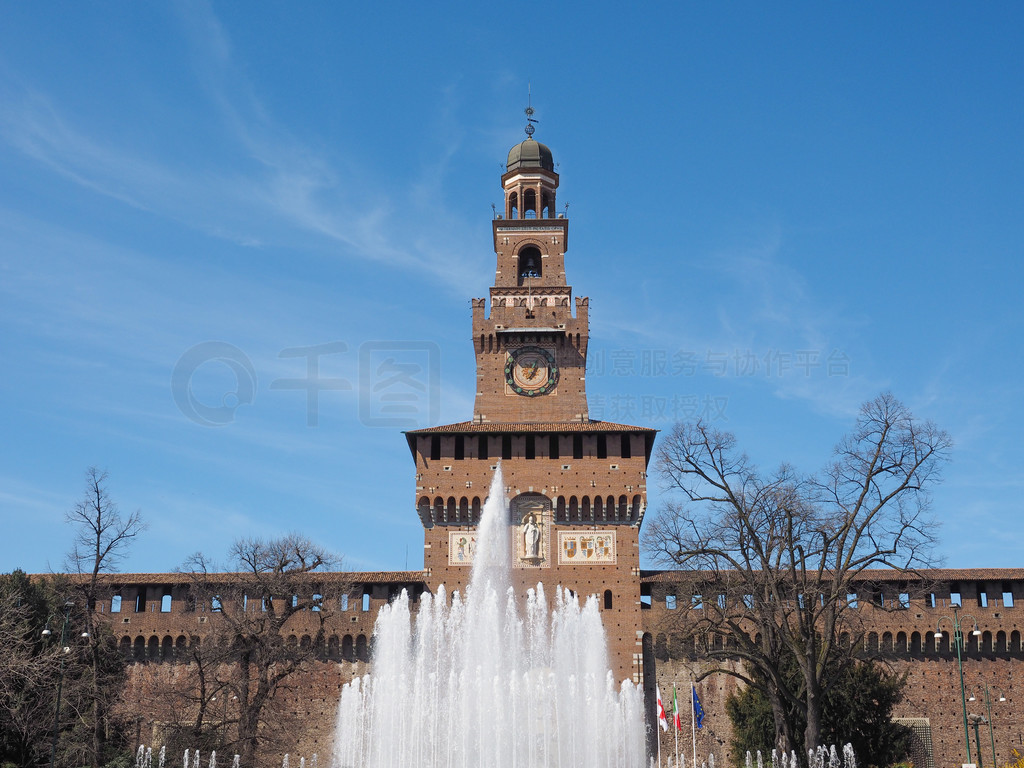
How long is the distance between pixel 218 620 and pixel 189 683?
8.74ft

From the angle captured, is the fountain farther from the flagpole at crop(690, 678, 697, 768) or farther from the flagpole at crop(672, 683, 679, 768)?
the flagpole at crop(690, 678, 697, 768)

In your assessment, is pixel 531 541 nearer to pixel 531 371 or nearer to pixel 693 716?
pixel 531 371

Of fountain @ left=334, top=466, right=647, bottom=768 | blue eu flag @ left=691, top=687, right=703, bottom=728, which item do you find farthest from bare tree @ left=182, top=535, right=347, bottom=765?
blue eu flag @ left=691, top=687, right=703, bottom=728

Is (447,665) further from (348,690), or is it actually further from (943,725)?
(943,725)

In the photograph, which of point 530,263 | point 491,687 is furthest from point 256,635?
point 530,263

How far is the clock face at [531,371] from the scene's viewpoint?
4884cm

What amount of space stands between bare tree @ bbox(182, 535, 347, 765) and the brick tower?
544cm

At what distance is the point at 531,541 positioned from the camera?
4488 cm

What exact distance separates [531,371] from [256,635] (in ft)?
54.8

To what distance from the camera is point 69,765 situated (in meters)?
37.4

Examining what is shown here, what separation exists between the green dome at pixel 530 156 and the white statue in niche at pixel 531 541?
58.9 ft

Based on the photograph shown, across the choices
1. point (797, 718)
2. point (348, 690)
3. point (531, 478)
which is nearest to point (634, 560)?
point (531, 478)

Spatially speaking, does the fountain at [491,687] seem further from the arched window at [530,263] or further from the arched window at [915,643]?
the arched window at [915,643]

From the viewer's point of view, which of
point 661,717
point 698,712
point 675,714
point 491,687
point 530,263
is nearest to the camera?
point 491,687
